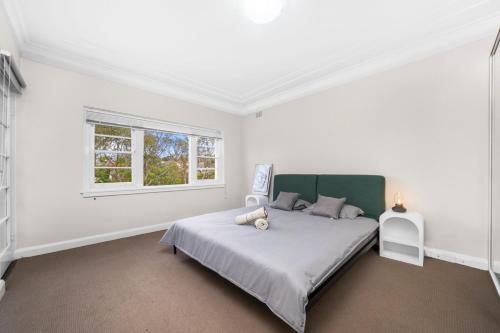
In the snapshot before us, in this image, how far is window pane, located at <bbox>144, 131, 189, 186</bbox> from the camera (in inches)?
148

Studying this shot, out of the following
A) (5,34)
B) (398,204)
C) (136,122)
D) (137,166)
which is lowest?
(398,204)

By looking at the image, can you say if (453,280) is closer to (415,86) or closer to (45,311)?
(415,86)

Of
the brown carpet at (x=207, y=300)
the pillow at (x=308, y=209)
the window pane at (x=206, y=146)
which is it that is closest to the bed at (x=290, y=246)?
the pillow at (x=308, y=209)

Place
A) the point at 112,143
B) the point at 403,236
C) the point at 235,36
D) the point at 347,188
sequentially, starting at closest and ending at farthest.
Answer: the point at 235,36, the point at 403,236, the point at 347,188, the point at 112,143

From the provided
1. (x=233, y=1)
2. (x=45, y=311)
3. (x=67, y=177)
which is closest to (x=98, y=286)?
(x=45, y=311)

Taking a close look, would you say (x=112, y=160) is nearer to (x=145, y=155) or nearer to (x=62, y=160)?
(x=145, y=155)

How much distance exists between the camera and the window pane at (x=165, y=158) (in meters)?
3.76

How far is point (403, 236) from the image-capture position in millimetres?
2775

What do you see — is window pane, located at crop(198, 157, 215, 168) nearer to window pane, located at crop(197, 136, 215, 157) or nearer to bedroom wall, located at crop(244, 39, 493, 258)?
window pane, located at crop(197, 136, 215, 157)

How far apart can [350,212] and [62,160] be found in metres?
4.11

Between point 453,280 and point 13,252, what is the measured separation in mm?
4936

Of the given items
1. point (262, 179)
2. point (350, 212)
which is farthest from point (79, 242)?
point (350, 212)

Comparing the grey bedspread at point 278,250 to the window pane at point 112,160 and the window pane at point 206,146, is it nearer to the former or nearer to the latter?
the window pane at point 112,160

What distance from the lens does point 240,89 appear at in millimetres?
4125
